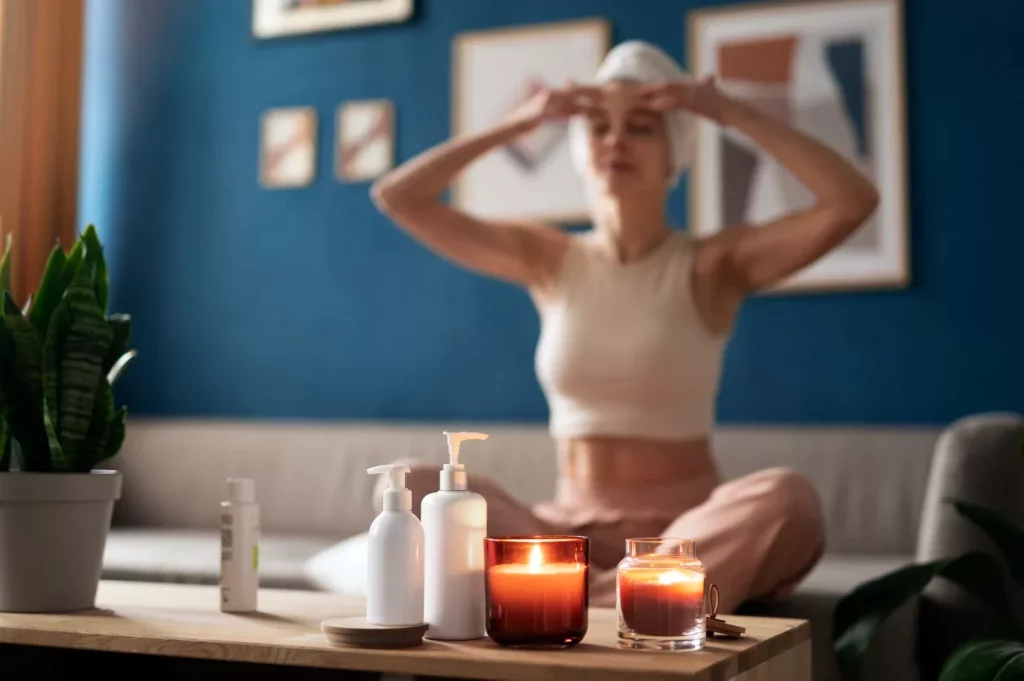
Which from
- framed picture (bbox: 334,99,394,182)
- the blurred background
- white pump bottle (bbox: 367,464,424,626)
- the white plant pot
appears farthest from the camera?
framed picture (bbox: 334,99,394,182)

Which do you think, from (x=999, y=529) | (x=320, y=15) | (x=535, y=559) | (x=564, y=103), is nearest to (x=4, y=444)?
(x=535, y=559)

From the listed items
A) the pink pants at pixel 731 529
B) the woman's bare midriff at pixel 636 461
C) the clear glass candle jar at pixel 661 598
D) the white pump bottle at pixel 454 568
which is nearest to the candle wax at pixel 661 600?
the clear glass candle jar at pixel 661 598

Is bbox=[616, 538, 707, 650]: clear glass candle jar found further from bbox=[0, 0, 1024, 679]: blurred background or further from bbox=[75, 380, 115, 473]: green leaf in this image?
bbox=[0, 0, 1024, 679]: blurred background

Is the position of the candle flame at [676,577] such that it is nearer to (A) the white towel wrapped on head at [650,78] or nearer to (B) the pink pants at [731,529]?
(B) the pink pants at [731,529]

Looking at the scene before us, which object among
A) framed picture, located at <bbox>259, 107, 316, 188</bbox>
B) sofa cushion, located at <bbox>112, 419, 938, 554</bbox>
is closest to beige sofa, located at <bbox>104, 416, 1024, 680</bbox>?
sofa cushion, located at <bbox>112, 419, 938, 554</bbox>

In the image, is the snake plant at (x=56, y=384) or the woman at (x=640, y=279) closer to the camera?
the snake plant at (x=56, y=384)

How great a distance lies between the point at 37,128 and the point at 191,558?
1566 mm

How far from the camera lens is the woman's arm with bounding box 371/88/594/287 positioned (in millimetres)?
2287

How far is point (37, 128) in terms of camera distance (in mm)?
3443

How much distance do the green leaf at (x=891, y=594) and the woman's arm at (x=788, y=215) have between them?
0.58m

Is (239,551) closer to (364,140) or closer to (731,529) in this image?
(731,529)

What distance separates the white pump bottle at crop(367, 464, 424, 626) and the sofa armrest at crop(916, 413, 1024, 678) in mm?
1091

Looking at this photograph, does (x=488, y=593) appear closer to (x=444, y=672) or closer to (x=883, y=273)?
(x=444, y=672)

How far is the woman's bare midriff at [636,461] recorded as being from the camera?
6.86ft
